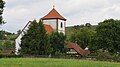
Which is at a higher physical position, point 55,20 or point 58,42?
point 55,20

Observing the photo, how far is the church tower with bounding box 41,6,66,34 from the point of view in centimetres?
12050

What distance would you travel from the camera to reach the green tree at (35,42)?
8188cm

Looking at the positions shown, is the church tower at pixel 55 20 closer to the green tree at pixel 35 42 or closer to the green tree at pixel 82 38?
the green tree at pixel 82 38

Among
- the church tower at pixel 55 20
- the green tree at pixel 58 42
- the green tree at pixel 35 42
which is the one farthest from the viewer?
the church tower at pixel 55 20

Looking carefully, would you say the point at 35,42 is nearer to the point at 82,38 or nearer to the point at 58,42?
the point at 58,42

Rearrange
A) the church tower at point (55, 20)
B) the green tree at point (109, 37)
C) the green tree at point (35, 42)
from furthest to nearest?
the church tower at point (55, 20), the green tree at point (109, 37), the green tree at point (35, 42)

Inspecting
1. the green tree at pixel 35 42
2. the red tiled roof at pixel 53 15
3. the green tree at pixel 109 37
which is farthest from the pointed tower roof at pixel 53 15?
the green tree at pixel 35 42

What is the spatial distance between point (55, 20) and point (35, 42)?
130ft

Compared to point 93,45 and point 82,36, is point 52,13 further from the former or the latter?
point 93,45

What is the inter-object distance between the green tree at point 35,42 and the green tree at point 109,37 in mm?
17465

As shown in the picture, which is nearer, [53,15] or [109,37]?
[109,37]

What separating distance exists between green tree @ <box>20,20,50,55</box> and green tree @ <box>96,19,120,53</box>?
17.5 m

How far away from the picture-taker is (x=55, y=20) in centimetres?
12119

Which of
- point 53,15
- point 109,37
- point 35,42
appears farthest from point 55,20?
point 35,42
